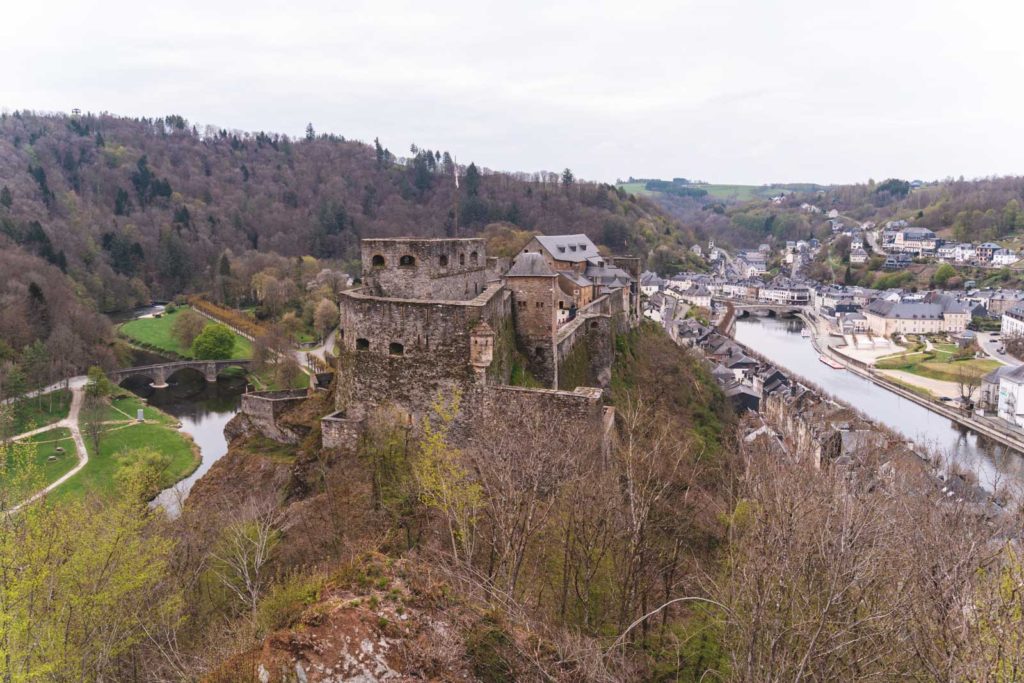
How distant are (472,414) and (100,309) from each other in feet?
257

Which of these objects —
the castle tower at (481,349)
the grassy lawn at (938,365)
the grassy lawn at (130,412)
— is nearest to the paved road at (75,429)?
the grassy lawn at (130,412)

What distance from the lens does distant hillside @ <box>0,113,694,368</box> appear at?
94812mm

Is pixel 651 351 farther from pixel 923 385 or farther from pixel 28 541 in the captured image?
pixel 923 385

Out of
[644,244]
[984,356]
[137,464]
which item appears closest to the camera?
[137,464]

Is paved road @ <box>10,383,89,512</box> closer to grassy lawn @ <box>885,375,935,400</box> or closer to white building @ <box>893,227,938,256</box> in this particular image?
grassy lawn @ <box>885,375,935,400</box>

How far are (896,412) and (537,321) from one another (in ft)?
158

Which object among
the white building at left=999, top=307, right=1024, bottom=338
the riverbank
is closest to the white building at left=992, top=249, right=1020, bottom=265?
the white building at left=999, top=307, right=1024, bottom=338

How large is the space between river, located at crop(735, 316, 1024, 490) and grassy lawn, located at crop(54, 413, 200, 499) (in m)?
41.9

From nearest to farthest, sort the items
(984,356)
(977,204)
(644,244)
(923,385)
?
(923,385) → (984,356) → (644,244) → (977,204)

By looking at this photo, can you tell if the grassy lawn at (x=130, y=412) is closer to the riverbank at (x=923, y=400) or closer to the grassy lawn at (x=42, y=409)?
the grassy lawn at (x=42, y=409)

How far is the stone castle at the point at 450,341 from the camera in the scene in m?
20.0

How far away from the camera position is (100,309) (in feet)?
268

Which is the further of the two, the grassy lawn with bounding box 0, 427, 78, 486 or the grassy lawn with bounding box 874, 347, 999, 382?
the grassy lawn with bounding box 874, 347, 999, 382

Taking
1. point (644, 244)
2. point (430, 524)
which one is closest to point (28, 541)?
point (430, 524)
